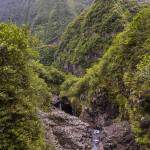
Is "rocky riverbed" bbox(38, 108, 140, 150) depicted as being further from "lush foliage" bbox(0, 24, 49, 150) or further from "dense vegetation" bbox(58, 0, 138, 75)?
"dense vegetation" bbox(58, 0, 138, 75)

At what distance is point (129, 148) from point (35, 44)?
22248mm

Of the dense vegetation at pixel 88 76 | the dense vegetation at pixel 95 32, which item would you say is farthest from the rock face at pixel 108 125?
the dense vegetation at pixel 95 32

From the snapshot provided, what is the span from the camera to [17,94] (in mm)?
58781

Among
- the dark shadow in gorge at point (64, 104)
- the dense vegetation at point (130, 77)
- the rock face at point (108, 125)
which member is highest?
the dense vegetation at point (130, 77)

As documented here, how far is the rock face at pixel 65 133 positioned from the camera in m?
67.5

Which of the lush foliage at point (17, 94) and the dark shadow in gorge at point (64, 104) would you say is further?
the dark shadow in gorge at point (64, 104)

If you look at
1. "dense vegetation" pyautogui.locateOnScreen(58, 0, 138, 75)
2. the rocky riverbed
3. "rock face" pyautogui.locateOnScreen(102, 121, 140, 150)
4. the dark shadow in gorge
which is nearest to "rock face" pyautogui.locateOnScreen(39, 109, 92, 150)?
the rocky riverbed

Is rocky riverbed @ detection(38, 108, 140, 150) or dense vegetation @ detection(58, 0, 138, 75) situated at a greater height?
dense vegetation @ detection(58, 0, 138, 75)

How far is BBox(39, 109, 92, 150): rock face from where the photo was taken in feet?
221

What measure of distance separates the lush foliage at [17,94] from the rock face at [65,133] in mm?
5500

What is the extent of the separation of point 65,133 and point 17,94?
58.0 ft

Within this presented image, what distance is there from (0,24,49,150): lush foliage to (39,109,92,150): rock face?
5.50 meters

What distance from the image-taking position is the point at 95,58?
139 meters

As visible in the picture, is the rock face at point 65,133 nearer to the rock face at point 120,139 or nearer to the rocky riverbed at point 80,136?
the rocky riverbed at point 80,136
